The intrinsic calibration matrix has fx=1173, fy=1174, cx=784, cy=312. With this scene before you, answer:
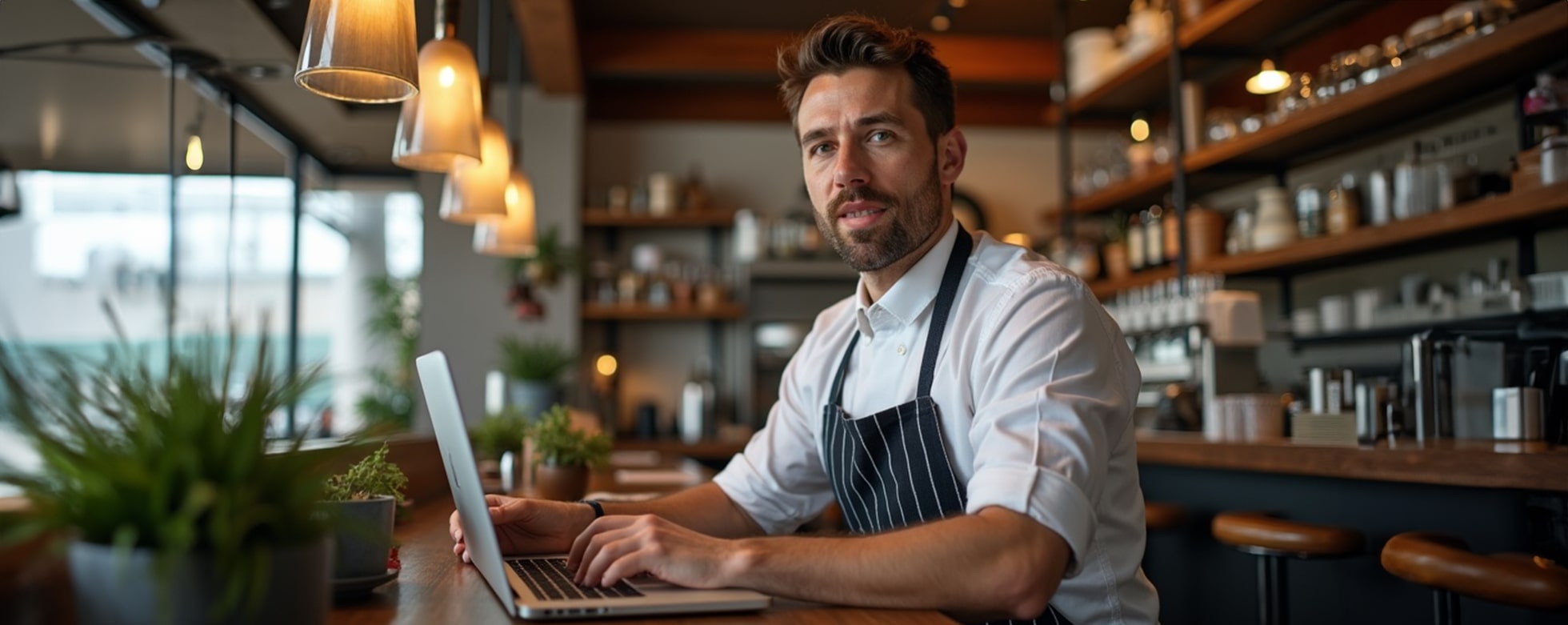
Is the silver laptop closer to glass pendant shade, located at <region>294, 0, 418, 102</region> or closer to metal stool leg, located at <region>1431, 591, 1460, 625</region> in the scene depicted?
glass pendant shade, located at <region>294, 0, 418, 102</region>

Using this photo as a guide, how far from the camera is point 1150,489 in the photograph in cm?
412

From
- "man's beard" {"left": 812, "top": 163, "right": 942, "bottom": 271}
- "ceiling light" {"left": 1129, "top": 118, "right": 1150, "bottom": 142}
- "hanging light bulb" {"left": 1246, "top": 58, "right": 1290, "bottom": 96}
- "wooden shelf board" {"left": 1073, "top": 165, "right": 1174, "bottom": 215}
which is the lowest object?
"man's beard" {"left": 812, "top": 163, "right": 942, "bottom": 271}

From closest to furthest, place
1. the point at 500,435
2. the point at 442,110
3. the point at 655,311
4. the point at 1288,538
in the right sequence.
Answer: the point at 442,110 → the point at 1288,538 → the point at 500,435 → the point at 655,311

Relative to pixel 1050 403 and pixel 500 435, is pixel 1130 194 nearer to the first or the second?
pixel 500 435

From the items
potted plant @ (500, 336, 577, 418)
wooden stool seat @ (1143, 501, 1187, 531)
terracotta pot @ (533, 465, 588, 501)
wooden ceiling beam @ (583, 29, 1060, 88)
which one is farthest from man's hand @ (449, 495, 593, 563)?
wooden ceiling beam @ (583, 29, 1060, 88)

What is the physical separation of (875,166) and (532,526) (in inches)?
27.2

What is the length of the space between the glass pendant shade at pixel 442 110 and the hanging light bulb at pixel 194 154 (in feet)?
8.02

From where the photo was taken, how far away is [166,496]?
74 centimetres

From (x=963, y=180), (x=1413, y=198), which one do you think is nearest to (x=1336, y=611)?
(x=1413, y=198)

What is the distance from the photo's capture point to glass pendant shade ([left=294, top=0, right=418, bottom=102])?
1684 millimetres

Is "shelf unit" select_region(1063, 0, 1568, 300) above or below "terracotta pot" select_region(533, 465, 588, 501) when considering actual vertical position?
above

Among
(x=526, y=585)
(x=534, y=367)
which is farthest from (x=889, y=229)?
(x=534, y=367)

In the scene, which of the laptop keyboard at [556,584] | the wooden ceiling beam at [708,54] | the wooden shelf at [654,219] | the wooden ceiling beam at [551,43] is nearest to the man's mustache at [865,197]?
the laptop keyboard at [556,584]

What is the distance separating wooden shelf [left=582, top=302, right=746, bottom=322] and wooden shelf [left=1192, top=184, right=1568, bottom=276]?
2.63 metres
